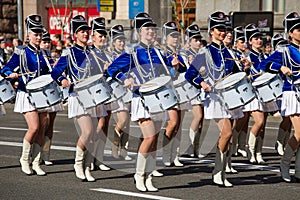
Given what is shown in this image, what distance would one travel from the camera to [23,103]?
10.7 metres

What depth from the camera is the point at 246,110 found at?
11.8 metres

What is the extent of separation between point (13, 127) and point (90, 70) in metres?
6.27

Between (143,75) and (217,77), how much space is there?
93 centimetres

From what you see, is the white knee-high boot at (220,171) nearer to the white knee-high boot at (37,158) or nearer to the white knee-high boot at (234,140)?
the white knee-high boot at (234,140)

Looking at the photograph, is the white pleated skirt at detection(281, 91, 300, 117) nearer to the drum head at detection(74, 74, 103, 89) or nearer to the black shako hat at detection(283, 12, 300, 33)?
the black shako hat at detection(283, 12, 300, 33)

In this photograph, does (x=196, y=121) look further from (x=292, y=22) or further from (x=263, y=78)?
(x=292, y=22)

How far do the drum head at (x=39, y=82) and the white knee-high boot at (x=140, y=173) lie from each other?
5.70 ft

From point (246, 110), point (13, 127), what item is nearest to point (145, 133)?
point (246, 110)

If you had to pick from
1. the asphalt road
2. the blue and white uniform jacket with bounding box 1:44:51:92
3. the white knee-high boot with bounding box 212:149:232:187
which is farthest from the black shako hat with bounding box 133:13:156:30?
the asphalt road

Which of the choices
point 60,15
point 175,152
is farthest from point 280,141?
point 60,15

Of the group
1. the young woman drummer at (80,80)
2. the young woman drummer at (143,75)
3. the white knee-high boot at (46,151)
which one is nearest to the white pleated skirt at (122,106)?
the white knee-high boot at (46,151)

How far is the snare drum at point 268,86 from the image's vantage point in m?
11.0

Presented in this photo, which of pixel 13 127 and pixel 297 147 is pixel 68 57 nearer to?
pixel 297 147

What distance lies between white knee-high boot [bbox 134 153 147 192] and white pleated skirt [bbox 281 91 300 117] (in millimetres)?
1909
